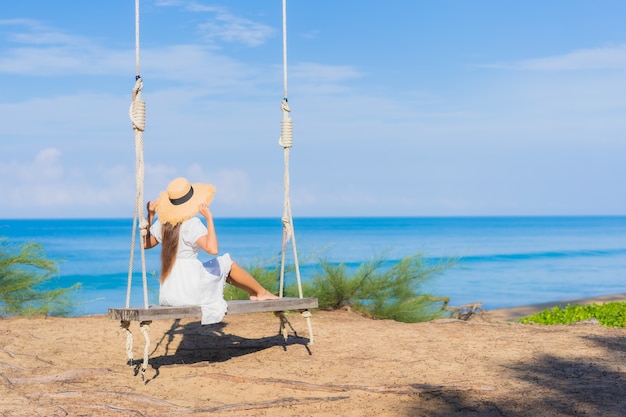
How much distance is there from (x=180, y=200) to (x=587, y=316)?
496cm

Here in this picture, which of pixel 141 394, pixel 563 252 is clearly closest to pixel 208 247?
pixel 141 394

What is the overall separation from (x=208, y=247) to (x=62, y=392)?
1275 mm

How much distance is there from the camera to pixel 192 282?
17.6 feet

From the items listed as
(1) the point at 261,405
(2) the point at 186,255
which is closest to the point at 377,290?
(2) the point at 186,255

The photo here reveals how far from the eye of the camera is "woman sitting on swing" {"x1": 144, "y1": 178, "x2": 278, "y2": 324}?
533 cm

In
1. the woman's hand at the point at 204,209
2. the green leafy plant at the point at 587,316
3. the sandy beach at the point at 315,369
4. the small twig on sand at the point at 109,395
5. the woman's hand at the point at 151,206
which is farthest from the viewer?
the green leafy plant at the point at 587,316

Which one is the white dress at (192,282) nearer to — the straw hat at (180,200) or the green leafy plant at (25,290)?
the straw hat at (180,200)

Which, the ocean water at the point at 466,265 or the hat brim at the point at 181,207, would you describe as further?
the ocean water at the point at 466,265

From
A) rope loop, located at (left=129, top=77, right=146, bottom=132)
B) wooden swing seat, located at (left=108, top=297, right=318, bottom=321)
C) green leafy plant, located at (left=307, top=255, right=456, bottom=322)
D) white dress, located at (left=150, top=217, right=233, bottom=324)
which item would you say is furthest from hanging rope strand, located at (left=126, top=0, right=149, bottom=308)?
green leafy plant, located at (left=307, top=255, right=456, bottom=322)

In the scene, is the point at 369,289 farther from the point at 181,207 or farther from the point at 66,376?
the point at 66,376

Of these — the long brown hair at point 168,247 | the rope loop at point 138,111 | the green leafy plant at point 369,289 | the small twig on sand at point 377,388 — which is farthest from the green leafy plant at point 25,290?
the small twig on sand at point 377,388

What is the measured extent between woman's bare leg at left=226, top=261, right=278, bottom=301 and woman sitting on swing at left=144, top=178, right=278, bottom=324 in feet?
0.48

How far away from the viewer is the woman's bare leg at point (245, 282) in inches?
224

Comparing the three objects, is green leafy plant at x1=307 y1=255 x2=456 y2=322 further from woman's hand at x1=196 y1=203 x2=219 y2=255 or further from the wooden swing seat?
woman's hand at x1=196 y1=203 x2=219 y2=255
